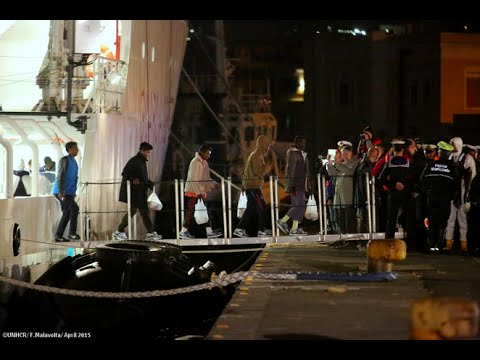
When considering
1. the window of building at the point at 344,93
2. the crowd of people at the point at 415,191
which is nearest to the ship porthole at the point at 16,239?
the crowd of people at the point at 415,191

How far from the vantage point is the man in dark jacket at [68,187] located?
553 inches

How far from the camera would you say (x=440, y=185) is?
43.7ft

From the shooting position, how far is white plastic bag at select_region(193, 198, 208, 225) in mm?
14688

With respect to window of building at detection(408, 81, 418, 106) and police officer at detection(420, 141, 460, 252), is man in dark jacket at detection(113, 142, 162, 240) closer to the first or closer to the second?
police officer at detection(420, 141, 460, 252)

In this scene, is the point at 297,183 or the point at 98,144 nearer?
the point at 297,183

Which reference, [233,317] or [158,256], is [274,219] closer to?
[158,256]

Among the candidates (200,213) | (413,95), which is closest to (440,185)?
(200,213)

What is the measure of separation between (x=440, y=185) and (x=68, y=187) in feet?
19.2

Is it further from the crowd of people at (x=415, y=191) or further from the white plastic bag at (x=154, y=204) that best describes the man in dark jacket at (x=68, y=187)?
the crowd of people at (x=415, y=191)

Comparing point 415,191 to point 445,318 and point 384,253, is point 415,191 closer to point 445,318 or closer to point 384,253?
point 384,253

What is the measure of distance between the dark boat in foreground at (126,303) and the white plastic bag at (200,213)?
1.86 meters

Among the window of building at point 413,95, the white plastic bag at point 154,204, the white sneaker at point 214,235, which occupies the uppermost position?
the window of building at point 413,95
